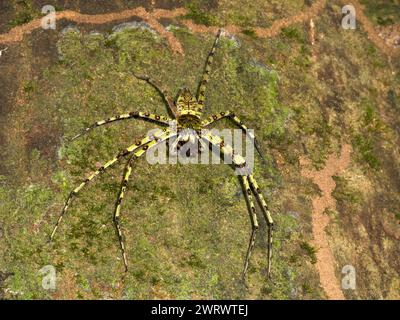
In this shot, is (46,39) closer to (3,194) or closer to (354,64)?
(3,194)

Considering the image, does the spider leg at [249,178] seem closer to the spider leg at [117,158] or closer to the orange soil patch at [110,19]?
the spider leg at [117,158]

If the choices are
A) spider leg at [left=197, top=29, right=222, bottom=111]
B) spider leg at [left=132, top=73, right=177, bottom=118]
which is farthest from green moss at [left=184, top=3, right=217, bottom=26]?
spider leg at [left=132, top=73, right=177, bottom=118]

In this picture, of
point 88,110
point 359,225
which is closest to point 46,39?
point 88,110

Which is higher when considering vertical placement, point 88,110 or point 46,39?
point 46,39

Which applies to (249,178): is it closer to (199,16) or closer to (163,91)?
(163,91)

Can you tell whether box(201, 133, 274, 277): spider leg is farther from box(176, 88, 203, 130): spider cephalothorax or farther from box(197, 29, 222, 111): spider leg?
box(197, 29, 222, 111): spider leg

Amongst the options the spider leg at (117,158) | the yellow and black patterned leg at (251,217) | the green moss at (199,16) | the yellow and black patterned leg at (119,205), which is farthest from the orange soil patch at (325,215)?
the green moss at (199,16)
